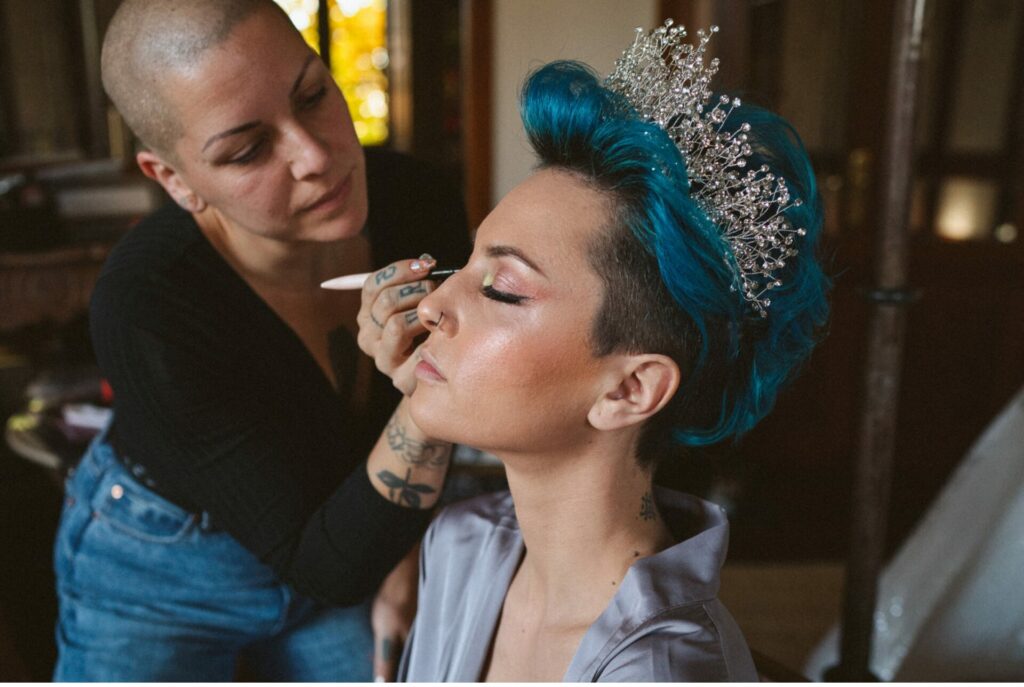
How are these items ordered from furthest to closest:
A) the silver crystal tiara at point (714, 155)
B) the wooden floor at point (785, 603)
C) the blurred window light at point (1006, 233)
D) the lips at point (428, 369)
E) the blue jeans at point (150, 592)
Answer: the blurred window light at point (1006, 233)
the wooden floor at point (785, 603)
the blue jeans at point (150, 592)
the lips at point (428, 369)
the silver crystal tiara at point (714, 155)

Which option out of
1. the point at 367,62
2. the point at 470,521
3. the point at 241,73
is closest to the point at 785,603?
the point at 470,521

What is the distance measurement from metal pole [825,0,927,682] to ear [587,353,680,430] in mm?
351

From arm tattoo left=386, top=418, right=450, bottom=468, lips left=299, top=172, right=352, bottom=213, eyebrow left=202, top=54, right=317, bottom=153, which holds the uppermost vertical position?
eyebrow left=202, top=54, right=317, bottom=153

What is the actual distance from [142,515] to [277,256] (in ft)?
1.78

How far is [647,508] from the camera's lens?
1.08 meters

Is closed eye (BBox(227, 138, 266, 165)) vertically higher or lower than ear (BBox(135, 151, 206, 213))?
higher

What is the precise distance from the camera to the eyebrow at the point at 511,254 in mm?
940

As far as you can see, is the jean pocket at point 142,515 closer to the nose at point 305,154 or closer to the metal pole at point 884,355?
the nose at point 305,154

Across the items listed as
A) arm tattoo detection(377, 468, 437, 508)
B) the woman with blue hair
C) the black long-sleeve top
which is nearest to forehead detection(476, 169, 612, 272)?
the woman with blue hair

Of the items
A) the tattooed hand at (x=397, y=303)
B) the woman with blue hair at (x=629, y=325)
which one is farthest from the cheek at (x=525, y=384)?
the tattooed hand at (x=397, y=303)

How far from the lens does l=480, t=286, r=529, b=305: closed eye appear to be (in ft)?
3.10

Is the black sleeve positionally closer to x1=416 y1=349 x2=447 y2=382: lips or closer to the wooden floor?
x1=416 y1=349 x2=447 y2=382: lips

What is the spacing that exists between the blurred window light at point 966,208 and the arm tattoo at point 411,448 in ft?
10.6

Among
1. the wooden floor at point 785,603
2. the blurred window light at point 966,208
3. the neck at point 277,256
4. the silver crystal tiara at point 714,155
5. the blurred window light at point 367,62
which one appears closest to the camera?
the silver crystal tiara at point 714,155
